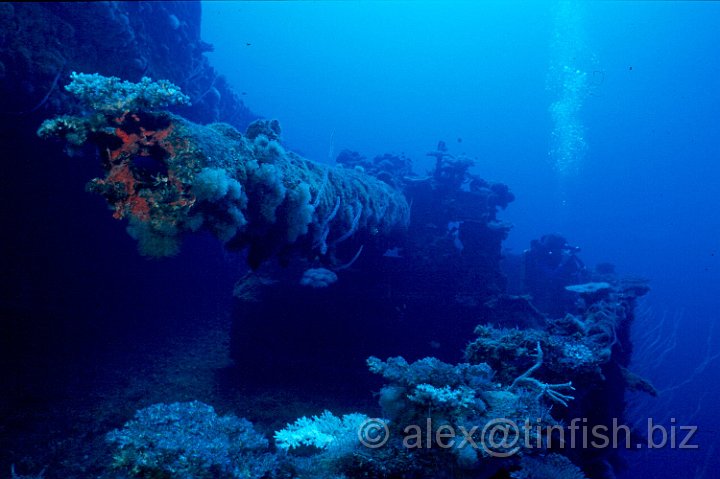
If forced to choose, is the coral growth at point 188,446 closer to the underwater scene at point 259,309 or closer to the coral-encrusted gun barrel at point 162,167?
the underwater scene at point 259,309

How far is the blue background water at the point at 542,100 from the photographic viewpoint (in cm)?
8362

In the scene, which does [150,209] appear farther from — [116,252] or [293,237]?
[116,252]

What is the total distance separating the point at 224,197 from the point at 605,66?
448 feet

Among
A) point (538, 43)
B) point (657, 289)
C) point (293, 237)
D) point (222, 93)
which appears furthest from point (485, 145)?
point (293, 237)

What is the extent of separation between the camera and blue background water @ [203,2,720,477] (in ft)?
274

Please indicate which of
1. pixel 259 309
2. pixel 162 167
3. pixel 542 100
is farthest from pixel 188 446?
pixel 542 100

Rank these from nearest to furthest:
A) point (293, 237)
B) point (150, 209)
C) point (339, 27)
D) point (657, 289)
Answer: point (150, 209) < point (293, 237) < point (657, 289) < point (339, 27)

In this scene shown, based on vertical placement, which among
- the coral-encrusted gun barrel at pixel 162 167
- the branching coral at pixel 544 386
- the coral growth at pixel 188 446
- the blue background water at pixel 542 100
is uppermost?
the blue background water at pixel 542 100

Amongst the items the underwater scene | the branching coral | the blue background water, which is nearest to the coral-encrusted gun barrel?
the underwater scene

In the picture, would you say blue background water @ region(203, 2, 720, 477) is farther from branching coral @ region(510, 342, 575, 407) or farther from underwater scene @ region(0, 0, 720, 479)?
branching coral @ region(510, 342, 575, 407)

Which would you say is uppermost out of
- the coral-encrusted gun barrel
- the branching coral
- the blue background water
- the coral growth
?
the blue background water

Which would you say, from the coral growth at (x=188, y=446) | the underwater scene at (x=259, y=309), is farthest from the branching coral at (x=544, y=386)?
the coral growth at (x=188, y=446)

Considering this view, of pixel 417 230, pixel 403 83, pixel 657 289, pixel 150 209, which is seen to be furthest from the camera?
pixel 403 83

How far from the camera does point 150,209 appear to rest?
137 inches
